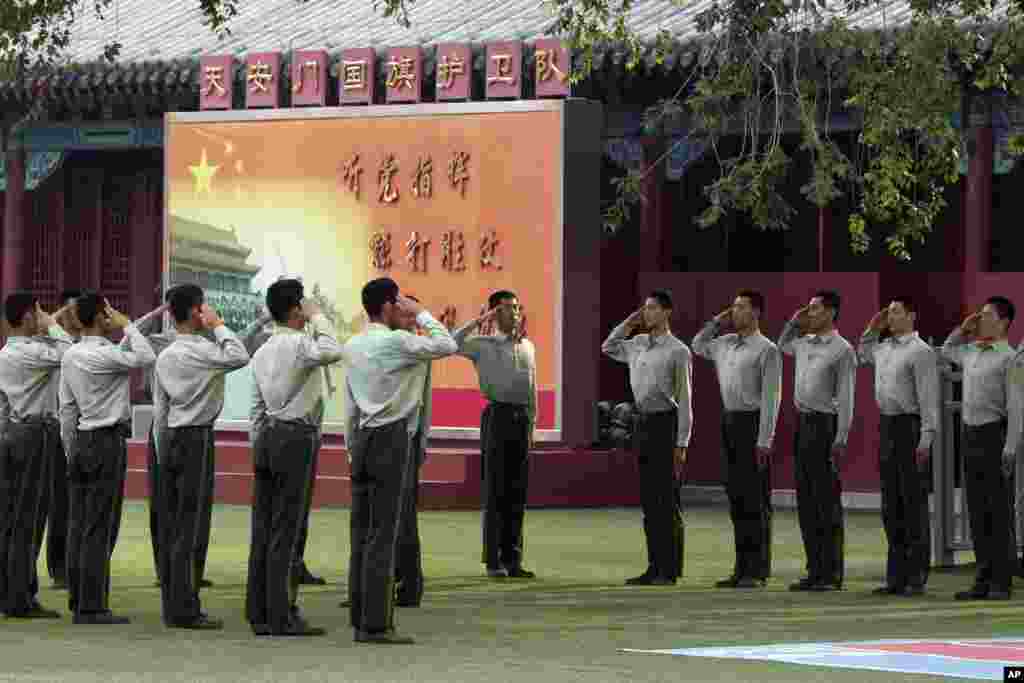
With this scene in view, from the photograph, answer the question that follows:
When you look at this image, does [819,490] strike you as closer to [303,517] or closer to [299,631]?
[303,517]

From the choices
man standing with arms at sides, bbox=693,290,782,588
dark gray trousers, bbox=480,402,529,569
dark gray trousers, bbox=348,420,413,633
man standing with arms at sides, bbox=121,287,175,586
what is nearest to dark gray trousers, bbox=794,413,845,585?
man standing with arms at sides, bbox=693,290,782,588

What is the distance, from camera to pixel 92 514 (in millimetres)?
12750

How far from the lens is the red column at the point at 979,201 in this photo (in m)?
22.5

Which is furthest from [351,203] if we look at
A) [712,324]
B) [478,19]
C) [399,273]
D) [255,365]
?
[255,365]

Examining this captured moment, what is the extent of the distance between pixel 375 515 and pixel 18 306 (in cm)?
279

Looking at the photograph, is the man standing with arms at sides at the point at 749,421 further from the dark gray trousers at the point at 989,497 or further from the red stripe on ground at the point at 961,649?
the red stripe on ground at the point at 961,649

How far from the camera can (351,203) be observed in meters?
23.4

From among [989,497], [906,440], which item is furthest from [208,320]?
[989,497]

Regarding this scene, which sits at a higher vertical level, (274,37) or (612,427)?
(274,37)

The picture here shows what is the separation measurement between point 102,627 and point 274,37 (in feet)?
48.0

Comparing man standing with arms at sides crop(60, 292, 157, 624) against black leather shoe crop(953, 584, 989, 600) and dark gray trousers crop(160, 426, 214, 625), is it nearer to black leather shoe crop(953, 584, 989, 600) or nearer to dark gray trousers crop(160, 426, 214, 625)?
dark gray trousers crop(160, 426, 214, 625)

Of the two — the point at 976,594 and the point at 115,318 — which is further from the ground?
the point at 115,318

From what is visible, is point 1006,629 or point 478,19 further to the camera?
point 478,19

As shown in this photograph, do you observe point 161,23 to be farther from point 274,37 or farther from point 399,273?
point 399,273
